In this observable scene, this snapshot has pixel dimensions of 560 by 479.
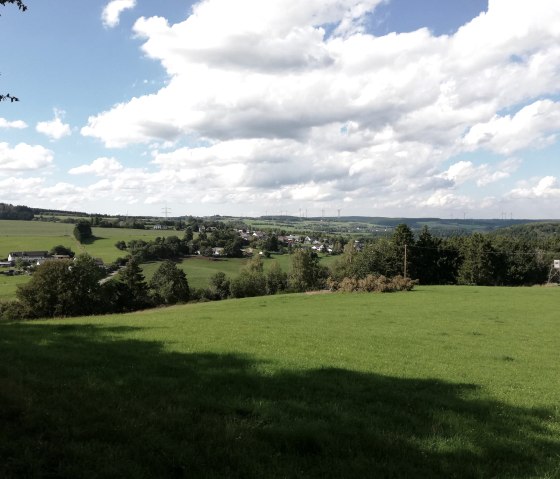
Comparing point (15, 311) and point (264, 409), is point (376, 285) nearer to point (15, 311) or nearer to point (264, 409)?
point (15, 311)

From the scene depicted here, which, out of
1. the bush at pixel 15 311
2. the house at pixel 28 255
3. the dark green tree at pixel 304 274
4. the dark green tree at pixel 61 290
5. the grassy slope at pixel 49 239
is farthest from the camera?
the grassy slope at pixel 49 239

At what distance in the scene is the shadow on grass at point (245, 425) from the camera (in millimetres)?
6039

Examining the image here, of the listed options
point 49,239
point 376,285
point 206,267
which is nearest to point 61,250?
point 49,239

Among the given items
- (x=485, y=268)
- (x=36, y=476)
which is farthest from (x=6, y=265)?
(x=36, y=476)

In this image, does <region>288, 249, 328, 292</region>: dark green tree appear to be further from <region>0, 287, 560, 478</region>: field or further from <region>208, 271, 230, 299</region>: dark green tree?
<region>0, 287, 560, 478</region>: field

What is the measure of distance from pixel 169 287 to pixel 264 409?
7712 cm

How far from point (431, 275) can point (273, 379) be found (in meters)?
85.2

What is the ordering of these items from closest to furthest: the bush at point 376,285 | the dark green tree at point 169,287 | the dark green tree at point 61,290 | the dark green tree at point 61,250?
the dark green tree at point 61,290 → the bush at point 376,285 → the dark green tree at point 169,287 → the dark green tree at point 61,250

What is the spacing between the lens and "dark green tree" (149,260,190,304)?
82125 millimetres

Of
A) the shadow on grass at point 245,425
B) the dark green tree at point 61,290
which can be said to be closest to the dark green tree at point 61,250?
the dark green tree at point 61,290

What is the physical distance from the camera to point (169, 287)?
3241 inches

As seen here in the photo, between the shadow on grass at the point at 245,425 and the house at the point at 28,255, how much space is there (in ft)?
354

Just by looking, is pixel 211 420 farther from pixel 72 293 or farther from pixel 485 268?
pixel 485 268

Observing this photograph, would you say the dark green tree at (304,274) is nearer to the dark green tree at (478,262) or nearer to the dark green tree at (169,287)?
the dark green tree at (169,287)
